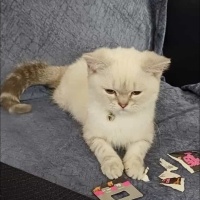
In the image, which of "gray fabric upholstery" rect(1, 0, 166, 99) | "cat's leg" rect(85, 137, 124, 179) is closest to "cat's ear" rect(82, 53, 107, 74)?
"cat's leg" rect(85, 137, 124, 179)

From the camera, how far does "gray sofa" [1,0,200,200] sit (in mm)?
1506

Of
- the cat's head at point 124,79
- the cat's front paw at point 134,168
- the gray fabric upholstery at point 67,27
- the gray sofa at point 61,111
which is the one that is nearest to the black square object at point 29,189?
the gray sofa at point 61,111

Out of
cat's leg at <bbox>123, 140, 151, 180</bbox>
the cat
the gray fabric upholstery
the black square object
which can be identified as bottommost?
the black square object

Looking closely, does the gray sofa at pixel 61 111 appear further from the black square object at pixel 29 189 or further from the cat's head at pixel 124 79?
the cat's head at pixel 124 79

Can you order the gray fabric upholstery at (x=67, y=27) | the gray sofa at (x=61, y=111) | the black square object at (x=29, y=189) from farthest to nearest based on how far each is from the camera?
the gray fabric upholstery at (x=67, y=27)
the gray sofa at (x=61, y=111)
the black square object at (x=29, y=189)

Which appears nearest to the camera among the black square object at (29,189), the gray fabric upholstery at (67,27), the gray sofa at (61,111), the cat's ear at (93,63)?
the black square object at (29,189)

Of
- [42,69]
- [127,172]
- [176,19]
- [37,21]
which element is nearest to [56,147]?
[127,172]

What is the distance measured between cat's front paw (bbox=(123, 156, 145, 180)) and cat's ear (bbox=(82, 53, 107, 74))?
37 cm

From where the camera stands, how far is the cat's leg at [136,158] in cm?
143

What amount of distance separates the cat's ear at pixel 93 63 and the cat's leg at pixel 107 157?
29 cm

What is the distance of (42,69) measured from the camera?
190cm

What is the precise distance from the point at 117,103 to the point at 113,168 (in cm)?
24

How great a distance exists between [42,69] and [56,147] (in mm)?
461

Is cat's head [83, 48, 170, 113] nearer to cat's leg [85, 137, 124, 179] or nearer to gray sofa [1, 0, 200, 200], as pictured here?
cat's leg [85, 137, 124, 179]
